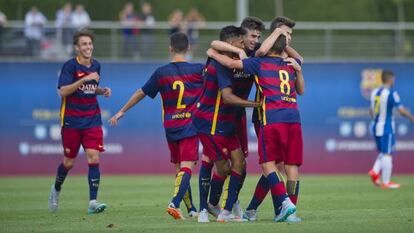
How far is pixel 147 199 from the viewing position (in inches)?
687

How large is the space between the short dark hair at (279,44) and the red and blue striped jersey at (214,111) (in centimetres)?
70

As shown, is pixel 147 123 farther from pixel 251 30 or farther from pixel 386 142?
pixel 251 30

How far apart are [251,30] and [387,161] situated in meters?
9.62

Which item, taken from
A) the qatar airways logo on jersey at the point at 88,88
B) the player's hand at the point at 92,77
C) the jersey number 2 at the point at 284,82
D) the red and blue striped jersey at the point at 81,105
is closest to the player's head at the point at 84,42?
the red and blue striped jersey at the point at 81,105

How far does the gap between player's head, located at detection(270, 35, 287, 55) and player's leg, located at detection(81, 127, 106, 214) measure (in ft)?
12.9

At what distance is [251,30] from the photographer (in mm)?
12594

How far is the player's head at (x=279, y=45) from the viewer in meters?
12.3

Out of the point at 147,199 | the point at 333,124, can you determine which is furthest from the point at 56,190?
the point at 333,124

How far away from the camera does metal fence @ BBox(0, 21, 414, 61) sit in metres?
29.2

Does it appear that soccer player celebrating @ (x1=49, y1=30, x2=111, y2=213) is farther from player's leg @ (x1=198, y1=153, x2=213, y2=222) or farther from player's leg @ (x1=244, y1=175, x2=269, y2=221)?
player's leg @ (x1=244, y1=175, x2=269, y2=221)

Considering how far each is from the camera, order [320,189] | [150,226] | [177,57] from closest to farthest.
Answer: [150,226] < [177,57] < [320,189]

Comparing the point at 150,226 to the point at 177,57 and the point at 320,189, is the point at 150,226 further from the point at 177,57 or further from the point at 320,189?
the point at 320,189

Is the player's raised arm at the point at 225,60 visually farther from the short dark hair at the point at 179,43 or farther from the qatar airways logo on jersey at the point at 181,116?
the qatar airways logo on jersey at the point at 181,116

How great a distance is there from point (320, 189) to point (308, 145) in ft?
27.9
